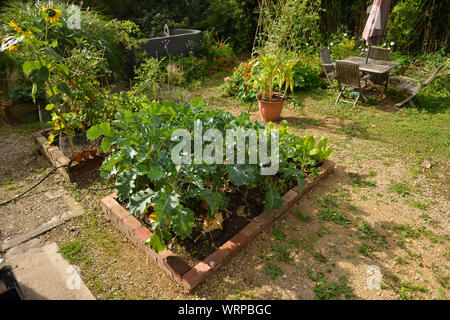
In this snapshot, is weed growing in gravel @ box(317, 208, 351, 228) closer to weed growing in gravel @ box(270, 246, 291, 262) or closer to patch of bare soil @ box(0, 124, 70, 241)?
weed growing in gravel @ box(270, 246, 291, 262)

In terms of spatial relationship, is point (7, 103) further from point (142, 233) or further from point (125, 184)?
point (142, 233)

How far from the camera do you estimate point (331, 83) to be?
6.27m

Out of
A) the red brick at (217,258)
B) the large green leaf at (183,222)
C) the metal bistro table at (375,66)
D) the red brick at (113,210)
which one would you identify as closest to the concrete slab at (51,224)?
the red brick at (113,210)

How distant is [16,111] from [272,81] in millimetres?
4473

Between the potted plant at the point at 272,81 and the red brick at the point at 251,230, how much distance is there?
2.73m

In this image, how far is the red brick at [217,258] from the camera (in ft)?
7.33

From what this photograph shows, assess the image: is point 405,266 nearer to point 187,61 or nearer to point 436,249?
point 436,249

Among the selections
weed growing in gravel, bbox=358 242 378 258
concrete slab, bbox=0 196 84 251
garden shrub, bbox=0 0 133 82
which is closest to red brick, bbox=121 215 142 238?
concrete slab, bbox=0 196 84 251

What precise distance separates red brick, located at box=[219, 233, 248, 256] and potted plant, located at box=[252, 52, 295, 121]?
2919mm

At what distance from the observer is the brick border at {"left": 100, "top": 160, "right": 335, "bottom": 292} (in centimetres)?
216

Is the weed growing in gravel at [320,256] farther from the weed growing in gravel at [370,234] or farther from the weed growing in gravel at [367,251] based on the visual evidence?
the weed growing in gravel at [370,234]

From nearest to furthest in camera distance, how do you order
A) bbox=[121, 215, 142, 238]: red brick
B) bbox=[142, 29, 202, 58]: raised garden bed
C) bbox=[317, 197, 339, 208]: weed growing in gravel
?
bbox=[121, 215, 142, 238]: red brick
bbox=[317, 197, 339, 208]: weed growing in gravel
bbox=[142, 29, 202, 58]: raised garden bed

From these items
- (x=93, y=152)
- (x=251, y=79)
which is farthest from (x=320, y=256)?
(x=251, y=79)

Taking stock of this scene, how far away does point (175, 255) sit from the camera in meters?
2.27
